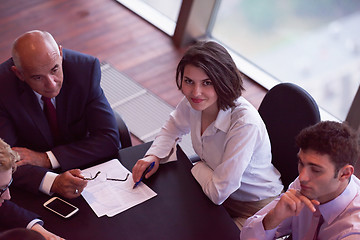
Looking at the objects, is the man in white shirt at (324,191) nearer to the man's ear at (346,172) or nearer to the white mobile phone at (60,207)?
the man's ear at (346,172)

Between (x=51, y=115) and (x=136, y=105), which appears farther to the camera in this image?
(x=136, y=105)

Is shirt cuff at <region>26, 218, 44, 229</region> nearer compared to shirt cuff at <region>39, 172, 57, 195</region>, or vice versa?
shirt cuff at <region>26, 218, 44, 229</region>

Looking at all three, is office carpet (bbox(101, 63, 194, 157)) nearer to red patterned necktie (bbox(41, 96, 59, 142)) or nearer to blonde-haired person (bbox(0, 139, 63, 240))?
red patterned necktie (bbox(41, 96, 59, 142))

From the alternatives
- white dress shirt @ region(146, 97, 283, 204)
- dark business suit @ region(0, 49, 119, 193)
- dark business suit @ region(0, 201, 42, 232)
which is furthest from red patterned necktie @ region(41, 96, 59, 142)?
dark business suit @ region(0, 201, 42, 232)

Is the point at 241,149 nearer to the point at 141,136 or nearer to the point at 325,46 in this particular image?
the point at 141,136

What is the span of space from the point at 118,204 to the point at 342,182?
3.49ft

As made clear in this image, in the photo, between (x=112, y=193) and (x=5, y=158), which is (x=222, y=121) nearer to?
(x=112, y=193)

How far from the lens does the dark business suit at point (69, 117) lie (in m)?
3.03

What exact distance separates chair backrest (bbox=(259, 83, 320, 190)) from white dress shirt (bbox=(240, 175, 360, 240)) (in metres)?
0.42

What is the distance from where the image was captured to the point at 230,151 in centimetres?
285

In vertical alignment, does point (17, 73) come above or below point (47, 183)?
above

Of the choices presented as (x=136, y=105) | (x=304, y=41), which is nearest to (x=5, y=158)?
(x=136, y=105)

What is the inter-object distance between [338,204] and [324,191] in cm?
9

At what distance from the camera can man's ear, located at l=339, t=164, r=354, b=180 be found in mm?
2338
